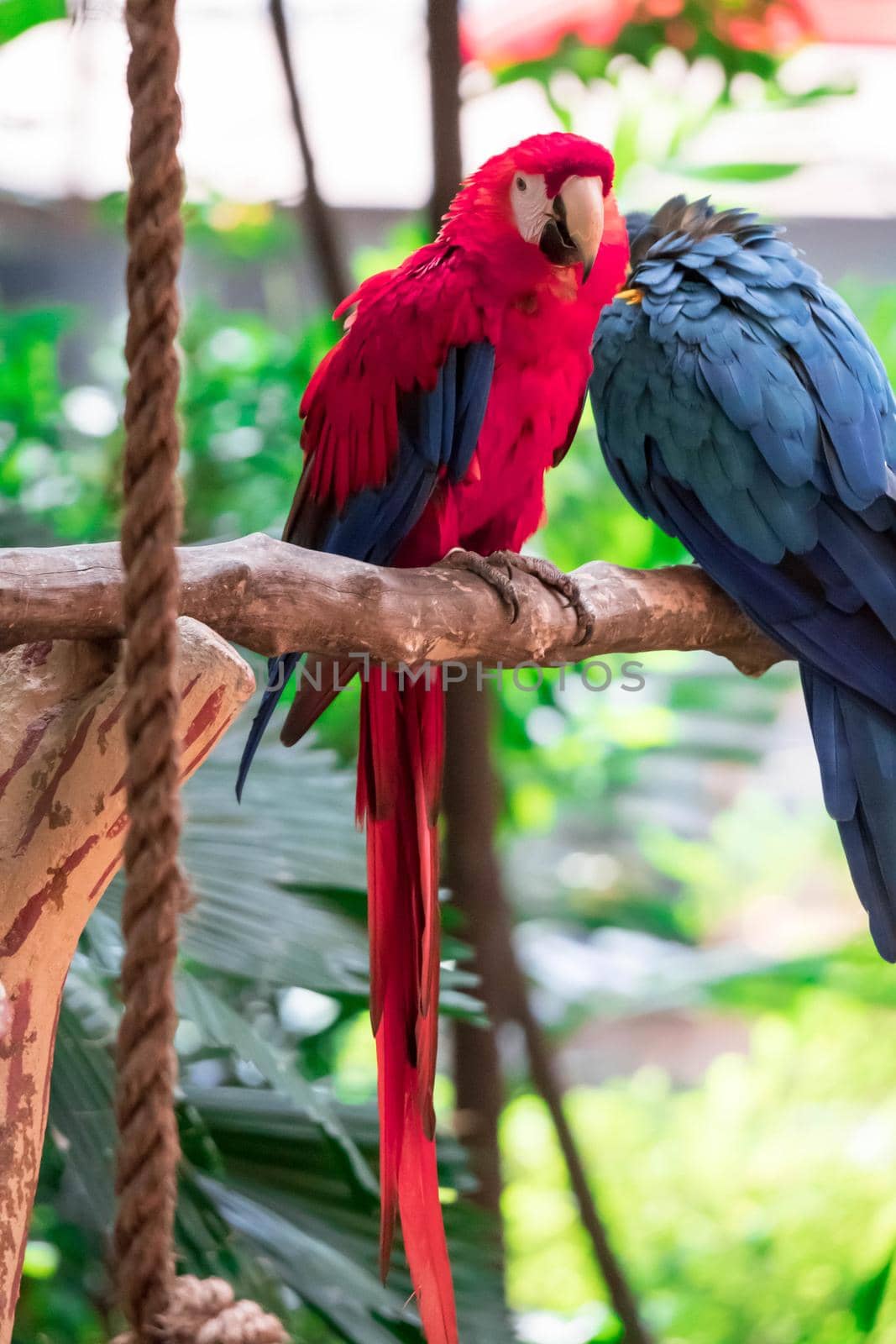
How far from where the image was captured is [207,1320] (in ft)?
1.25

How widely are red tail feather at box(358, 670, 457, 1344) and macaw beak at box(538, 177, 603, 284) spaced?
34 centimetres

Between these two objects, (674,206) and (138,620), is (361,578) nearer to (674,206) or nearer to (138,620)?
(138,620)

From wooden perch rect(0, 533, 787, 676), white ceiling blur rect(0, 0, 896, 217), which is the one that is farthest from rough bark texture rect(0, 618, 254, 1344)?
white ceiling blur rect(0, 0, 896, 217)

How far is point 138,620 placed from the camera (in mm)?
395

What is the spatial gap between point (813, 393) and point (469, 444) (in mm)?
300

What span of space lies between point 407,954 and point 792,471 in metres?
0.48

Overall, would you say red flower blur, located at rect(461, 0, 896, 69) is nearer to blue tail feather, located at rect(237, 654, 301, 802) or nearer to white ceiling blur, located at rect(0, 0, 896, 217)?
white ceiling blur, located at rect(0, 0, 896, 217)

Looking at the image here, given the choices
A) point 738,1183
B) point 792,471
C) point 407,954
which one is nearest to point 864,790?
point 792,471

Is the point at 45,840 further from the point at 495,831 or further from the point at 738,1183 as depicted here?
the point at 738,1183

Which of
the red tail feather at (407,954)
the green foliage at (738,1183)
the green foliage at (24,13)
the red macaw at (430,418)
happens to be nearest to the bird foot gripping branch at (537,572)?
the red macaw at (430,418)

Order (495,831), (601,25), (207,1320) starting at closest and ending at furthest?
1. (207,1320)
2. (495,831)
3. (601,25)

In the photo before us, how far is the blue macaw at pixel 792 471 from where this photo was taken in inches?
36.1

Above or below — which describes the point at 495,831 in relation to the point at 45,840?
below

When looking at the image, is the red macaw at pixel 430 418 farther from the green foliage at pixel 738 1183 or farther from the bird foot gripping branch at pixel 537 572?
the green foliage at pixel 738 1183
